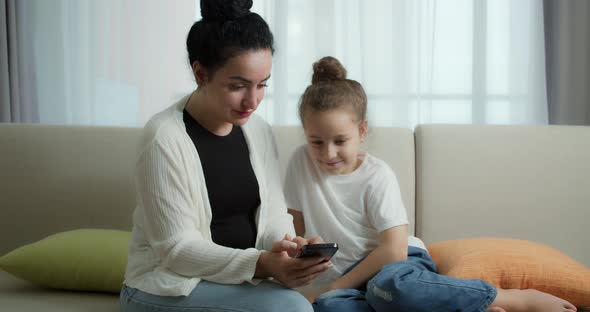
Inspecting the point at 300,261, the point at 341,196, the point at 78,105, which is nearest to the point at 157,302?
the point at 300,261

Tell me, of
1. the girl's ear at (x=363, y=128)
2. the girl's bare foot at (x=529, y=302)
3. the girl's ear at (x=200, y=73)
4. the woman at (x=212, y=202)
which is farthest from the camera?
the girl's ear at (x=363, y=128)

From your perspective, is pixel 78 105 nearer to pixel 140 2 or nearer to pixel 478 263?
pixel 140 2

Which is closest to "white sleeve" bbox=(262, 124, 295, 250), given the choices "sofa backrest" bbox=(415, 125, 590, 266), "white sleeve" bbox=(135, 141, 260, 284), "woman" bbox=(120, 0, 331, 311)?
"woman" bbox=(120, 0, 331, 311)

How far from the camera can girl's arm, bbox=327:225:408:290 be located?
1.76 metres

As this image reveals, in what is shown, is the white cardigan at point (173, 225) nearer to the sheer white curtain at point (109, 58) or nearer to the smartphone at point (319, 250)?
the smartphone at point (319, 250)

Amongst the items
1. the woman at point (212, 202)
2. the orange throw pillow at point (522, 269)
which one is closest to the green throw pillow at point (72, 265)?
the woman at point (212, 202)

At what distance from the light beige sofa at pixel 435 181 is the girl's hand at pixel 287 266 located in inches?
35.0

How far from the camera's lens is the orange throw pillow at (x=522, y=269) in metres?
1.76

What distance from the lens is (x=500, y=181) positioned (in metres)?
A: 2.24

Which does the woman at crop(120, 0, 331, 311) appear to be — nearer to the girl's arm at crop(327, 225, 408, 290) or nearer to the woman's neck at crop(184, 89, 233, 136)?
the woman's neck at crop(184, 89, 233, 136)

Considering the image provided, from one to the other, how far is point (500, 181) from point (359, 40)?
1.13 metres

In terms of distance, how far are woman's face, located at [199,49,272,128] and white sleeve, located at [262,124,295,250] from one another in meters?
0.26

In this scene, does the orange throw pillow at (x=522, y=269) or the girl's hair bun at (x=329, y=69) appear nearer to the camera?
the orange throw pillow at (x=522, y=269)

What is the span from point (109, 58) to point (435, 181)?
1.89 metres
